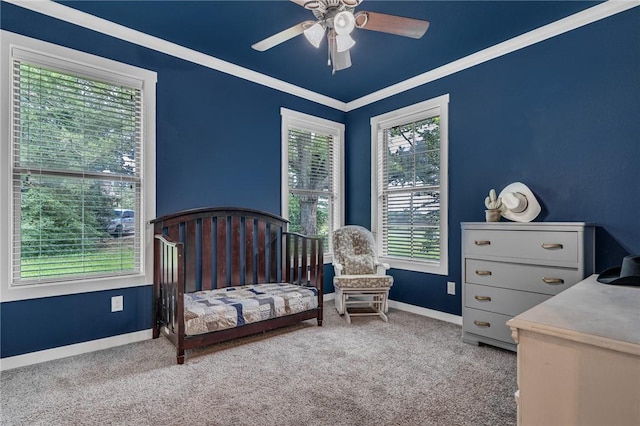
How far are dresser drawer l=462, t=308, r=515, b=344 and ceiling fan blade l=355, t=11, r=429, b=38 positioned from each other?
2104 millimetres

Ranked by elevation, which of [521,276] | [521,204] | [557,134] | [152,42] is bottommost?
[521,276]

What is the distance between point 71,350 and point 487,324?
10.4 ft

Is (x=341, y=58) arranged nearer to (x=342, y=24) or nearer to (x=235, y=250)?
(x=342, y=24)

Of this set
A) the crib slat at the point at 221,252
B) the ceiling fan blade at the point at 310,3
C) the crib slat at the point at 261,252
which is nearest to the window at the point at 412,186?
the crib slat at the point at 261,252

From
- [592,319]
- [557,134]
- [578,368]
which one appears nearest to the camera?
[578,368]

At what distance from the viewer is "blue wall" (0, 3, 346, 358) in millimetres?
2344

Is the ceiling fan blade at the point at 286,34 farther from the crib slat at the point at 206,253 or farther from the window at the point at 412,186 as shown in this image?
the window at the point at 412,186

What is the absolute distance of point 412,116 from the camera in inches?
146

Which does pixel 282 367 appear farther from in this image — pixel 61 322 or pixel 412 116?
pixel 412 116

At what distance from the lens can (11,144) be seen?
2256mm

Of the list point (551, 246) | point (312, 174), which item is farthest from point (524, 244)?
point (312, 174)

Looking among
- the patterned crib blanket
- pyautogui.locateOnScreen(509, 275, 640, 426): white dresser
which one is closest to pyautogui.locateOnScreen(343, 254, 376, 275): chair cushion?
the patterned crib blanket

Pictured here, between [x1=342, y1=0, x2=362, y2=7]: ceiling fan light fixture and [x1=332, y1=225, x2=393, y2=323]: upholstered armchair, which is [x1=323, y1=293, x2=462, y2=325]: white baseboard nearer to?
[x1=332, y1=225, x2=393, y2=323]: upholstered armchair

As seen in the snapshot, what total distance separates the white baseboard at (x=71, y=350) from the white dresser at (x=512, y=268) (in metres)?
2.71
